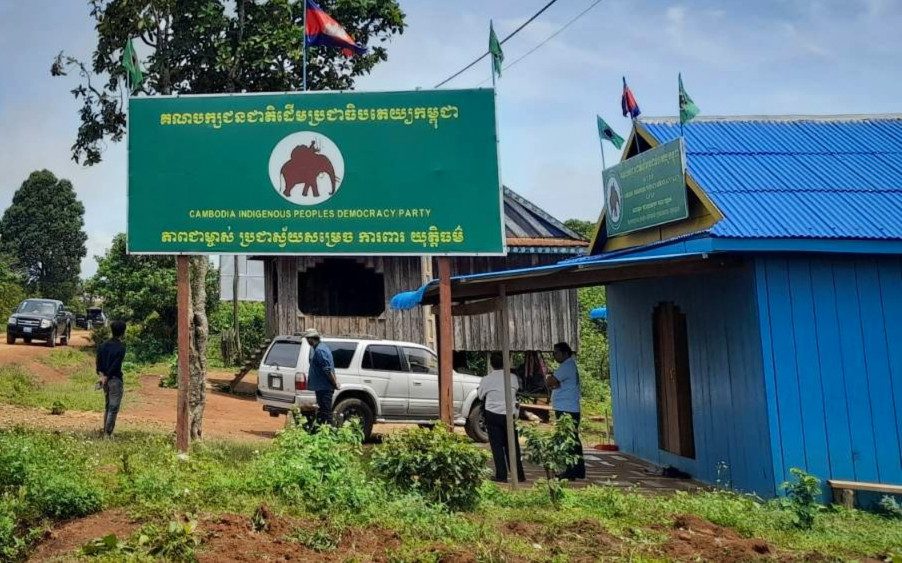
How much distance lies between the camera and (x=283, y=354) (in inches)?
560

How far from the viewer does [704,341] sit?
10.5 metres

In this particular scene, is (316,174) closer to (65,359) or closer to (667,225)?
(667,225)

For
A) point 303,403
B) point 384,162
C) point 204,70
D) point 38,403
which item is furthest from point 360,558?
point 38,403

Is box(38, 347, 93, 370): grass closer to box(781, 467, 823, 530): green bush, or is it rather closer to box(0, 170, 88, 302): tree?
box(781, 467, 823, 530): green bush

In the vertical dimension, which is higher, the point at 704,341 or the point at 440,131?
the point at 440,131

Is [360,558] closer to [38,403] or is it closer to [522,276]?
[522,276]

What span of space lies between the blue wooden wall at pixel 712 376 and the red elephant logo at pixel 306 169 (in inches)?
199

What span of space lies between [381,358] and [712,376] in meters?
6.35

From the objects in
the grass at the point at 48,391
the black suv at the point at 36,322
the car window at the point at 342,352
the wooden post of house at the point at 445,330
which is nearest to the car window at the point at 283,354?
the car window at the point at 342,352

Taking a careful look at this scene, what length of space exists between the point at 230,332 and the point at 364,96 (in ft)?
76.1

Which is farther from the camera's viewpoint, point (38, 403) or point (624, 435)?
point (38, 403)

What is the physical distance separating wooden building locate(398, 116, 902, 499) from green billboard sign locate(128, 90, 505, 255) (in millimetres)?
1001

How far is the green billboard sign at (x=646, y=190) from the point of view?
10145mm

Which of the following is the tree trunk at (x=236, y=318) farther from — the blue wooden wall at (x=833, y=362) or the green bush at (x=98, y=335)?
the blue wooden wall at (x=833, y=362)
